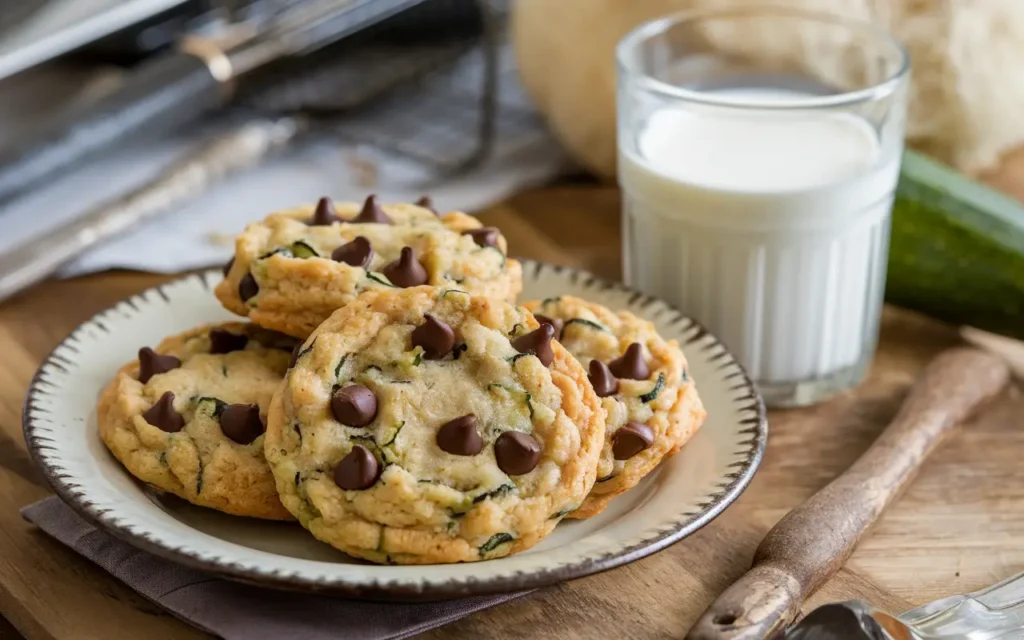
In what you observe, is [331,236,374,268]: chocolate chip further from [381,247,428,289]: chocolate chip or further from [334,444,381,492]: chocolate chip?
[334,444,381,492]: chocolate chip

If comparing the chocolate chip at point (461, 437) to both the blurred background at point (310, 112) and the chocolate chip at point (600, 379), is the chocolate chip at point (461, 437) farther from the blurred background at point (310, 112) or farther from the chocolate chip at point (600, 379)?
the blurred background at point (310, 112)

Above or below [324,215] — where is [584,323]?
below

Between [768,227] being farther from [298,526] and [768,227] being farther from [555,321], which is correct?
[298,526]

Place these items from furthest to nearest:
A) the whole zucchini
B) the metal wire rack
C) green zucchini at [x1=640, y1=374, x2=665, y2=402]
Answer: the metal wire rack < the whole zucchini < green zucchini at [x1=640, y1=374, x2=665, y2=402]

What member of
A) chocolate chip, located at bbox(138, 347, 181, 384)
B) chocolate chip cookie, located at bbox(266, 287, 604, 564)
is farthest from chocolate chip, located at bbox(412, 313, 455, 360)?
chocolate chip, located at bbox(138, 347, 181, 384)

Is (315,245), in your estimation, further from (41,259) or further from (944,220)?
(944,220)

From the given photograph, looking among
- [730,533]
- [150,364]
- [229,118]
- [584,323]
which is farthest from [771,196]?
[229,118]

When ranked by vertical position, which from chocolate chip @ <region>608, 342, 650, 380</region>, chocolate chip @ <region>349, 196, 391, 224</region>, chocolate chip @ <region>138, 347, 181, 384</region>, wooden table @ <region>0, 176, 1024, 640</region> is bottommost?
wooden table @ <region>0, 176, 1024, 640</region>

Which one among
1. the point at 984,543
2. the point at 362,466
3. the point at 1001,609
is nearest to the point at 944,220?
the point at 984,543
